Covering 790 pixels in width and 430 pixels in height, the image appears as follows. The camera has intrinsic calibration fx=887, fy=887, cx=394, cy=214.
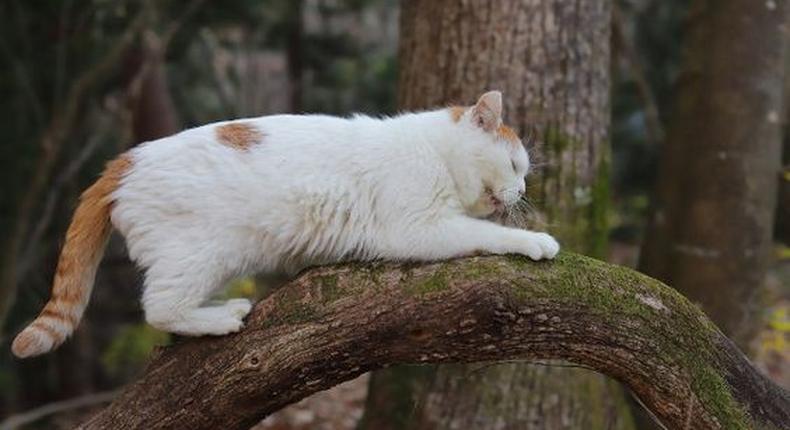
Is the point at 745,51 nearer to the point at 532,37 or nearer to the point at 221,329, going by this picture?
the point at 532,37

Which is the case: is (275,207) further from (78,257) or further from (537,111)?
(537,111)

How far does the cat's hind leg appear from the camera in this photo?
8.57ft

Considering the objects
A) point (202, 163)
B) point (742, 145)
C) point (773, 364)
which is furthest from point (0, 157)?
point (773, 364)

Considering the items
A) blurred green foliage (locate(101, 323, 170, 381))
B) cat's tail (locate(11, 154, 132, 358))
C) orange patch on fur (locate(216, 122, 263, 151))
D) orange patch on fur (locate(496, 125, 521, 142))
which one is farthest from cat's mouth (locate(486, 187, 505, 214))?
blurred green foliage (locate(101, 323, 170, 381))

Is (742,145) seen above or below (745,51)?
below

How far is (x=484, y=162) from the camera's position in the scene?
2857 mm

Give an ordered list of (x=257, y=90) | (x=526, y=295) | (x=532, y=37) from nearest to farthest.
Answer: (x=526, y=295) → (x=532, y=37) → (x=257, y=90)

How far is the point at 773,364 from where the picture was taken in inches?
283

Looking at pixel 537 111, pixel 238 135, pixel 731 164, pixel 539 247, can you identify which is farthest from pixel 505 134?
pixel 731 164

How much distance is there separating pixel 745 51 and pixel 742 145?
1.63ft

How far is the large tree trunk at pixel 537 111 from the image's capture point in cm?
389

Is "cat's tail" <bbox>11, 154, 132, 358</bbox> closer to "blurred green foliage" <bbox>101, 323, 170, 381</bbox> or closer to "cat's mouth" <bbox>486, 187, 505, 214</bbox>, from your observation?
"cat's mouth" <bbox>486, 187, 505, 214</bbox>

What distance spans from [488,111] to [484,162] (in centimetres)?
16

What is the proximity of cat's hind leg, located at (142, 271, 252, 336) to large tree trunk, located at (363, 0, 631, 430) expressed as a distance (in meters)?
1.44
